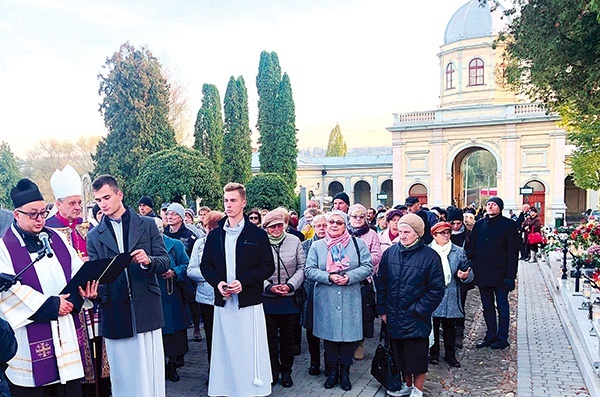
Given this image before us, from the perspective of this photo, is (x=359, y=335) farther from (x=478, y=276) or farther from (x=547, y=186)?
(x=547, y=186)

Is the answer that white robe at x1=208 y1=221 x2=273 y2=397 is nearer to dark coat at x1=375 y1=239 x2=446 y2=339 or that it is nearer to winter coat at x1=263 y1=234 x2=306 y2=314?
winter coat at x1=263 y1=234 x2=306 y2=314

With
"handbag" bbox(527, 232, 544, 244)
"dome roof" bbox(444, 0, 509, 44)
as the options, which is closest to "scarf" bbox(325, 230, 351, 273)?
"handbag" bbox(527, 232, 544, 244)

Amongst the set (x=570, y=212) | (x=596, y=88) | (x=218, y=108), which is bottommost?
(x=570, y=212)

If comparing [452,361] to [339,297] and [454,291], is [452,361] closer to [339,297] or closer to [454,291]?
[454,291]

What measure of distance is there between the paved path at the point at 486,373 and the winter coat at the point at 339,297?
66cm

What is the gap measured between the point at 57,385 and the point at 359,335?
119 inches

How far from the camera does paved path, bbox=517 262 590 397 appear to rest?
544 cm

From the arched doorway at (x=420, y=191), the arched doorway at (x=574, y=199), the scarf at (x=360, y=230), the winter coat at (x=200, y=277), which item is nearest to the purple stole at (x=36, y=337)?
the winter coat at (x=200, y=277)

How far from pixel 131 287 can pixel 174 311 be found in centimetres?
186

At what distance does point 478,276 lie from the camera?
6785 mm

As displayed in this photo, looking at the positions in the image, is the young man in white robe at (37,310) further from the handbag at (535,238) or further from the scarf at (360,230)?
the handbag at (535,238)

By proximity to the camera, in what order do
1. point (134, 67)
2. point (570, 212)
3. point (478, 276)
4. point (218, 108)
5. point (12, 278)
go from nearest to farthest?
1. point (12, 278)
2. point (478, 276)
3. point (134, 67)
4. point (218, 108)
5. point (570, 212)

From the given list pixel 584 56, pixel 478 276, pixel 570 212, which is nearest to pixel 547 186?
pixel 570 212

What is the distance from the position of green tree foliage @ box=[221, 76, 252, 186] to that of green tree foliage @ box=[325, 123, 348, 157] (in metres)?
38.6
